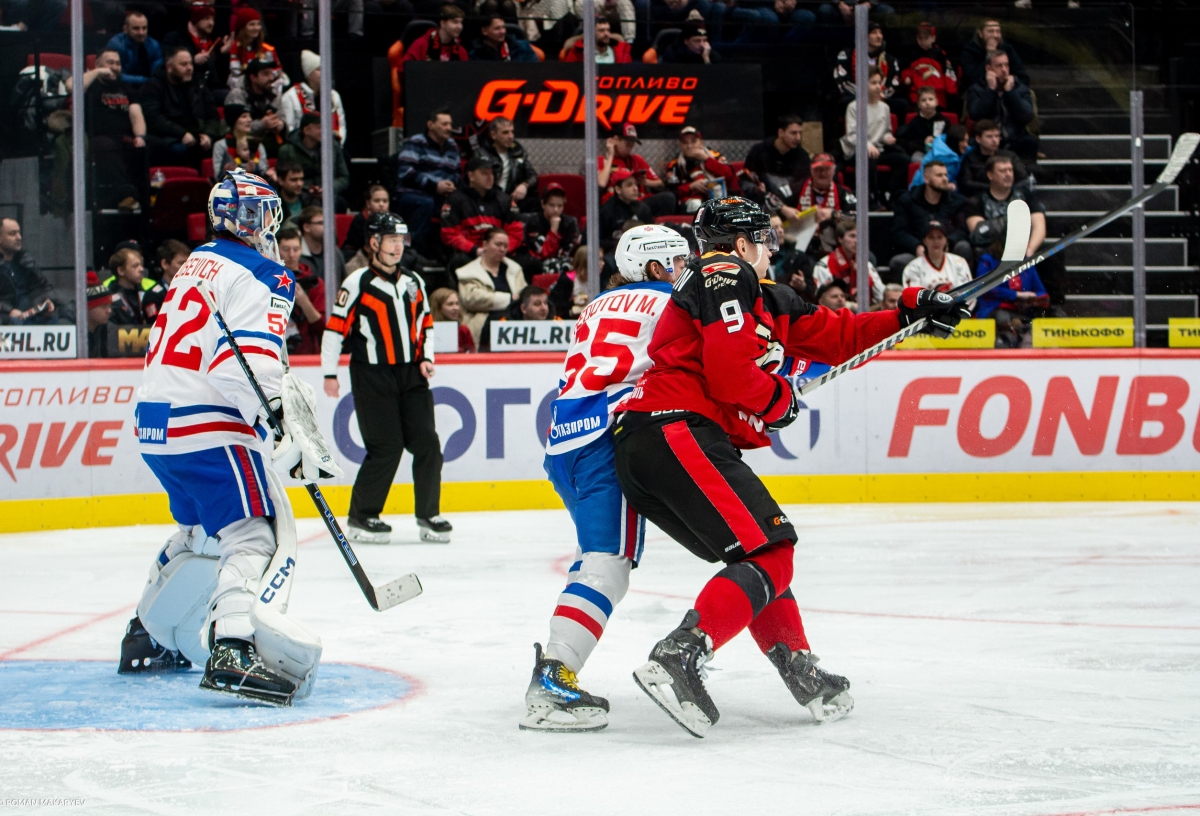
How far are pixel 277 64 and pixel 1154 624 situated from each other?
5.49 metres

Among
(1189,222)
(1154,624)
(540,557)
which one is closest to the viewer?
(1154,624)

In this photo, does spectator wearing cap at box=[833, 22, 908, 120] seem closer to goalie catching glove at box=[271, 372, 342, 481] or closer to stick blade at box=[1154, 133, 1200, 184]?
stick blade at box=[1154, 133, 1200, 184]

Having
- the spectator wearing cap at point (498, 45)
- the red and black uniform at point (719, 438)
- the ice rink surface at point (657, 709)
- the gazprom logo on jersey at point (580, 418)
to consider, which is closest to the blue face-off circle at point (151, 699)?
the ice rink surface at point (657, 709)

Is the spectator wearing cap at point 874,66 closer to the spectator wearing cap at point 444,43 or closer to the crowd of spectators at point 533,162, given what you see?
the crowd of spectators at point 533,162

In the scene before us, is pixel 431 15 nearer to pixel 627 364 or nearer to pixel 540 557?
pixel 540 557

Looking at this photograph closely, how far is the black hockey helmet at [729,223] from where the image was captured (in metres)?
3.25

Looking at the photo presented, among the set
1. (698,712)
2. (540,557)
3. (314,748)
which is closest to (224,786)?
(314,748)

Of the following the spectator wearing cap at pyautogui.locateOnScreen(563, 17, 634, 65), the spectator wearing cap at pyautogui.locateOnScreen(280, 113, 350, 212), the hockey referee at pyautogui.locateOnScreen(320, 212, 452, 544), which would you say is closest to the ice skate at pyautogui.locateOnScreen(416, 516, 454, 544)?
the hockey referee at pyautogui.locateOnScreen(320, 212, 452, 544)

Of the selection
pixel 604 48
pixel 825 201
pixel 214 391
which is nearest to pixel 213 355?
pixel 214 391

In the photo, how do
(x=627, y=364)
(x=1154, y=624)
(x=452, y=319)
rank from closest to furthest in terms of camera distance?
(x=627, y=364) < (x=1154, y=624) < (x=452, y=319)

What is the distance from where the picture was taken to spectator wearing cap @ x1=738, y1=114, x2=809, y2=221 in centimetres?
866

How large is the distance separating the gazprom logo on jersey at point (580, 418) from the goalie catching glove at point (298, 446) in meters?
0.54

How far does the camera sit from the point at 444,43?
8.43m

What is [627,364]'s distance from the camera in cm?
341
